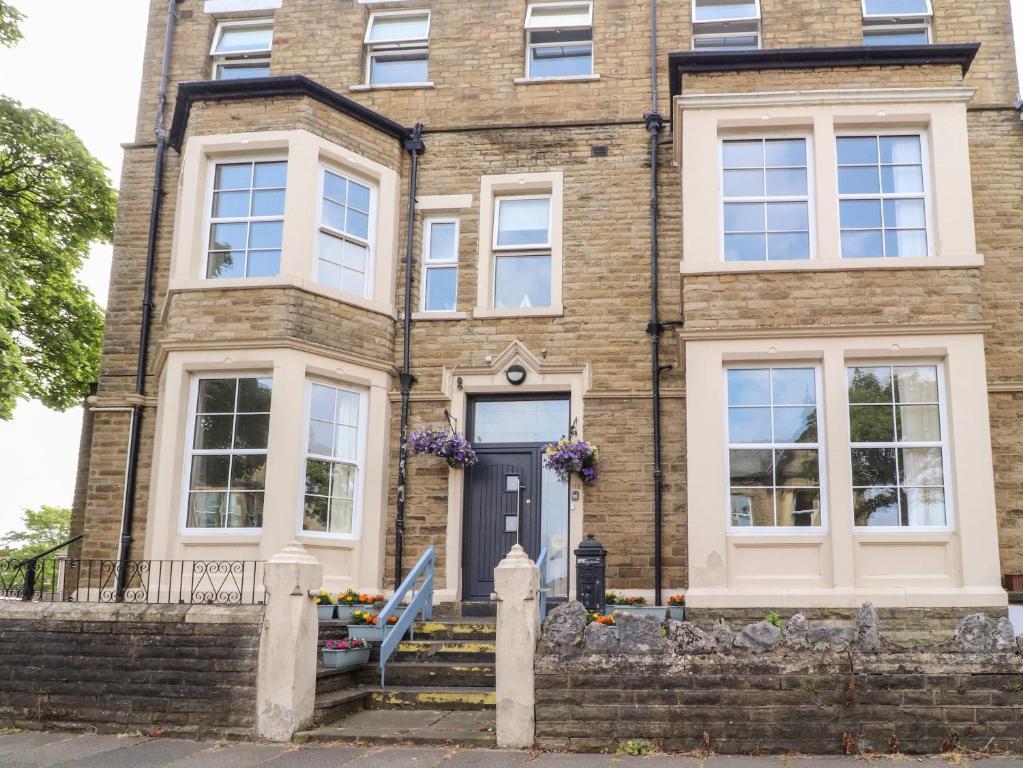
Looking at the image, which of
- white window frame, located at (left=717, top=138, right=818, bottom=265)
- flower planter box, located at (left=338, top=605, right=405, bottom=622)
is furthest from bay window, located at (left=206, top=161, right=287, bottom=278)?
white window frame, located at (left=717, top=138, right=818, bottom=265)

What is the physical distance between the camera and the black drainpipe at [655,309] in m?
11.4

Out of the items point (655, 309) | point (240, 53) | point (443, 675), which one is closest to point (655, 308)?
point (655, 309)

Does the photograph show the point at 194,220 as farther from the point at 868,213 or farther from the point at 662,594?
the point at 868,213

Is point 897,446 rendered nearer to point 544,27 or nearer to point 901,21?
point 901,21

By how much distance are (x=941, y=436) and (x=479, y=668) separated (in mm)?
5432

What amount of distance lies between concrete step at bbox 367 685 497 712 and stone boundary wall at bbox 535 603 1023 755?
1565 millimetres

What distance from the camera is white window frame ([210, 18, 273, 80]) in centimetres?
1412

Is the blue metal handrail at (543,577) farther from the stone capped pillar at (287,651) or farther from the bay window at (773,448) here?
the stone capped pillar at (287,651)

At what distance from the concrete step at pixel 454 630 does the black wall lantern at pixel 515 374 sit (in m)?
3.13

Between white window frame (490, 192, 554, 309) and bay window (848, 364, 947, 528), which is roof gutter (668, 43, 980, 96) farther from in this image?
bay window (848, 364, 947, 528)

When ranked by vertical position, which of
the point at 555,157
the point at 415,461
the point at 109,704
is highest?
the point at 555,157

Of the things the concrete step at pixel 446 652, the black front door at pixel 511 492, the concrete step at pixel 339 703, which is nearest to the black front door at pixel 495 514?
the black front door at pixel 511 492

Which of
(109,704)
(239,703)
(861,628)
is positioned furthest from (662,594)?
(109,704)

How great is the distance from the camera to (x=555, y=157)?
12.9 metres
